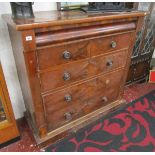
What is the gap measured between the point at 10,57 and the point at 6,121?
0.55 m

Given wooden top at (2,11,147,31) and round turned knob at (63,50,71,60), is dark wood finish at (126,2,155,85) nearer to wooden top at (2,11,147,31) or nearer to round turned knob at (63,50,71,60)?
wooden top at (2,11,147,31)

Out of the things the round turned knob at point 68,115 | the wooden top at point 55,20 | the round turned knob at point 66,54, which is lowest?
the round turned knob at point 68,115

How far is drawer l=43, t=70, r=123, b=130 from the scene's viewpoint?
126 centimetres

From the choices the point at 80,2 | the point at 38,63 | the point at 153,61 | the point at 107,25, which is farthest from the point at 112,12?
the point at 153,61

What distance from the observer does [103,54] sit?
1291 millimetres

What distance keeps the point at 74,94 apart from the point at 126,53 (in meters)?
0.62

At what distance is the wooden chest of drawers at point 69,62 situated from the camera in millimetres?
959

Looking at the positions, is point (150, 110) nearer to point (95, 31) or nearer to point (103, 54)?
point (103, 54)

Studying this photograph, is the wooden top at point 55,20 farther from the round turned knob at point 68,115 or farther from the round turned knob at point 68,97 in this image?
the round turned knob at point 68,115

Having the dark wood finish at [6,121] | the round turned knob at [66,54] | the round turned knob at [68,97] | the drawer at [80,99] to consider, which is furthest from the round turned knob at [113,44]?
the dark wood finish at [6,121]

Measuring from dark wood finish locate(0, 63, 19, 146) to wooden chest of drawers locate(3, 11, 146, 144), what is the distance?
0.15m

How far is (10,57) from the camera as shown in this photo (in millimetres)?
1343

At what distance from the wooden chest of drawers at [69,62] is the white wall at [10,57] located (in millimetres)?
129

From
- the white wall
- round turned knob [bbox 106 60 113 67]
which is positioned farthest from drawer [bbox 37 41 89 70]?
the white wall
